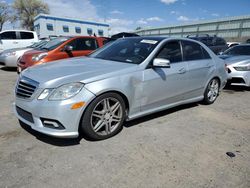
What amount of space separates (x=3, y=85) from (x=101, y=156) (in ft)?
16.5

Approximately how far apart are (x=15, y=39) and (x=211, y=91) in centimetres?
1056

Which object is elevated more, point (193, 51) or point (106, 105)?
point (193, 51)

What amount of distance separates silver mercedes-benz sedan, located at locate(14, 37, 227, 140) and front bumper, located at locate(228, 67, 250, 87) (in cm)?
235

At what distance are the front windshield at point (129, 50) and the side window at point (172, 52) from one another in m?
0.20

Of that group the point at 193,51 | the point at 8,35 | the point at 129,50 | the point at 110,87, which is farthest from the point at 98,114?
the point at 8,35

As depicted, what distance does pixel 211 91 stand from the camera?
200 inches

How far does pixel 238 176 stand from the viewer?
8.19ft

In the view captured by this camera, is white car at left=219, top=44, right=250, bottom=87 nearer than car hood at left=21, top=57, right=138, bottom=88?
No

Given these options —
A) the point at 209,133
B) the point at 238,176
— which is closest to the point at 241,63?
the point at 209,133

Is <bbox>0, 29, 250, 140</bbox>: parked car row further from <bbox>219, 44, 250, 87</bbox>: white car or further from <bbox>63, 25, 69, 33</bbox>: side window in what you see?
<bbox>63, 25, 69, 33</bbox>: side window

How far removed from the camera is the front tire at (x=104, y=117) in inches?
116

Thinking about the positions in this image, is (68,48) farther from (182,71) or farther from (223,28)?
(223,28)

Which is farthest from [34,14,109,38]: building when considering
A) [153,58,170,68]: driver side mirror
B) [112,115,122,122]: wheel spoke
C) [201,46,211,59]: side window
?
[112,115,122,122]: wheel spoke

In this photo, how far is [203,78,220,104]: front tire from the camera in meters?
4.94
